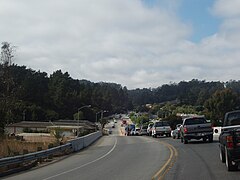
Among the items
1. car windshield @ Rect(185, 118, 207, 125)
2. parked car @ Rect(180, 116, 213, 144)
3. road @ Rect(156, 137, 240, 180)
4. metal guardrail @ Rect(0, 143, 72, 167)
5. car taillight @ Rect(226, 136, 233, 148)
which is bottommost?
road @ Rect(156, 137, 240, 180)

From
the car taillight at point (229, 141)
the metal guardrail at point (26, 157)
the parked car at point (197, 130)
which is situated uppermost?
the parked car at point (197, 130)

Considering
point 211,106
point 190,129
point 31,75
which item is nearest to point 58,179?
point 190,129

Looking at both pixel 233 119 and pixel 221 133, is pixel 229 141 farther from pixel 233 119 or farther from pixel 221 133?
pixel 233 119

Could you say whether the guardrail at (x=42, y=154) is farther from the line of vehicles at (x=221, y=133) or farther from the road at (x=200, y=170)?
the line of vehicles at (x=221, y=133)

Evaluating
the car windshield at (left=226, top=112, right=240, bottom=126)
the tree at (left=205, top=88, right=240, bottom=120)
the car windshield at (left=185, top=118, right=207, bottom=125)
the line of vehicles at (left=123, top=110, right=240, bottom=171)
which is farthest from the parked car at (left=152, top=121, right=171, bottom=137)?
the tree at (left=205, top=88, right=240, bottom=120)

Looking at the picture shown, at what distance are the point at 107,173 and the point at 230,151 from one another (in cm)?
491

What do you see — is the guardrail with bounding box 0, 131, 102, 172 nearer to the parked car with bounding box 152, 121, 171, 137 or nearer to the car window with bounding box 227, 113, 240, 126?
the car window with bounding box 227, 113, 240, 126

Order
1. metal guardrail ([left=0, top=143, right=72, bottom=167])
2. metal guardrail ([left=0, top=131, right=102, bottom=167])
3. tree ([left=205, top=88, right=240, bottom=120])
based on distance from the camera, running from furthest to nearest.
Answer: tree ([left=205, top=88, right=240, bottom=120])
metal guardrail ([left=0, top=131, right=102, bottom=167])
metal guardrail ([left=0, top=143, right=72, bottom=167])

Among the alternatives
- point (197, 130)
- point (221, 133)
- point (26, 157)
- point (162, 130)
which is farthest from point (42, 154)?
point (162, 130)

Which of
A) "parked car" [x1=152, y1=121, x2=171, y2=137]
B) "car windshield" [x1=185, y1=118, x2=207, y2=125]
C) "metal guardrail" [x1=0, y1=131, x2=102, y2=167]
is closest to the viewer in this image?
"metal guardrail" [x1=0, y1=131, x2=102, y2=167]

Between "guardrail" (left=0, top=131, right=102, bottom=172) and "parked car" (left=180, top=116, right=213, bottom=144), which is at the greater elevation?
"parked car" (left=180, top=116, right=213, bottom=144)

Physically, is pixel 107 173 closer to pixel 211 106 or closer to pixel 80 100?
pixel 211 106

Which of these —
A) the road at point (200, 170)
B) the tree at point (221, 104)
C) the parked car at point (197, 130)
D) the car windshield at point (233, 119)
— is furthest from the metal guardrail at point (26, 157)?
the tree at point (221, 104)

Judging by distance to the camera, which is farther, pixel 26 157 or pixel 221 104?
pixel 221 104
